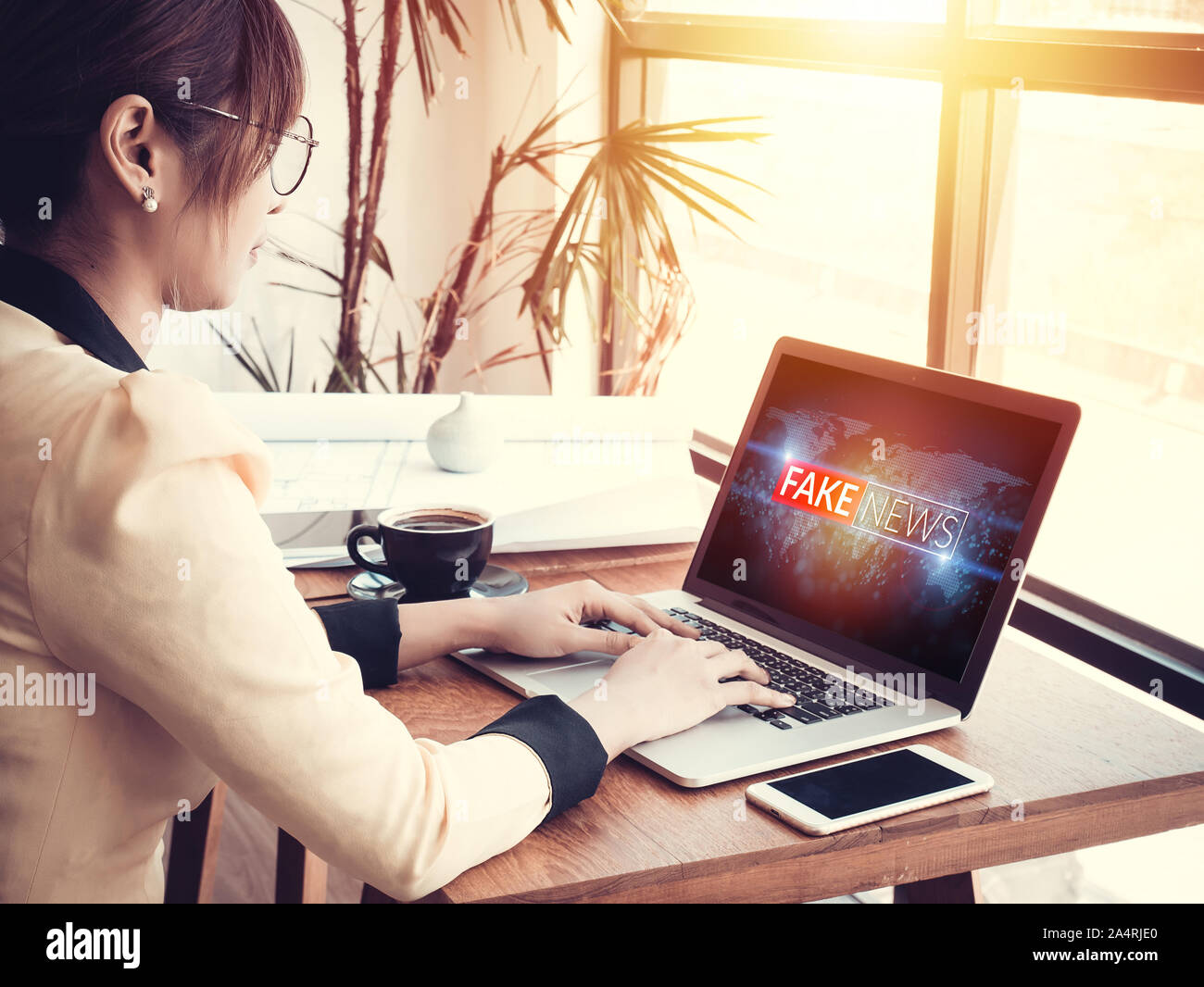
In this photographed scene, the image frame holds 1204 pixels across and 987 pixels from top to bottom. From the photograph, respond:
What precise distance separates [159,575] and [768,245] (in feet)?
6.39

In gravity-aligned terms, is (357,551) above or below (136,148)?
below

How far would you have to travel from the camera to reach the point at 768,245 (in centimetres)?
244

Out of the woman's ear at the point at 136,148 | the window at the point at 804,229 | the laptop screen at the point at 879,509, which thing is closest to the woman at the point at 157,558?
the woman's ear at the point at 136,148

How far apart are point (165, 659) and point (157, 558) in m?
0.06

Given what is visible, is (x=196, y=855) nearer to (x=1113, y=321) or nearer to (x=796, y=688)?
(x=796, y=688)

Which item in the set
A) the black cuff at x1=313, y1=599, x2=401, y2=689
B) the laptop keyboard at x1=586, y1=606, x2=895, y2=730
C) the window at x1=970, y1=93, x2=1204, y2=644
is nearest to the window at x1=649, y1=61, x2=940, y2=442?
the window at x1=970, y1=93, x2=1204, y2=644

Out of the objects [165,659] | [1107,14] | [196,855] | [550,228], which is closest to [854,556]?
[165,659]

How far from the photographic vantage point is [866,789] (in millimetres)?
838

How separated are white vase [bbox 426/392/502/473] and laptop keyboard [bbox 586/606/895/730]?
19.1 inches

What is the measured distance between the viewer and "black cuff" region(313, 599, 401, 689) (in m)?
1.02

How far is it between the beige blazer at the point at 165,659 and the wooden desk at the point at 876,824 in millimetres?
55

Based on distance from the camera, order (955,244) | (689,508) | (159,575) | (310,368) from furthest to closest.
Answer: (310,368) < (955,244) < (689,508) < (159,575)
